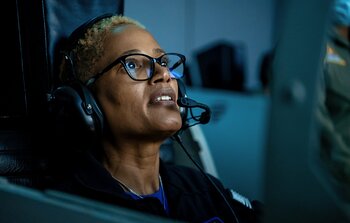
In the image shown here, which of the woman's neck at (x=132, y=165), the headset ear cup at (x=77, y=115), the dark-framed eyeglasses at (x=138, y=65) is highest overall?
the dark-framed eyeglasses at (x=138, y=65)

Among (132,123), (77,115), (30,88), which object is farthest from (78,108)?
(30,88)

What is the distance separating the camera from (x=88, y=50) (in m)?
1.12

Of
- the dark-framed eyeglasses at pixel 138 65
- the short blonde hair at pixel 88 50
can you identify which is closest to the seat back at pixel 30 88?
the short blonde hair at pixel 88 50

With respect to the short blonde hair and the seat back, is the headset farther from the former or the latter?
the seat back

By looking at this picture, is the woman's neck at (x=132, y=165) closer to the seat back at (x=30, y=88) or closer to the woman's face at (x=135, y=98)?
the woman's face at (x=135, y=98)

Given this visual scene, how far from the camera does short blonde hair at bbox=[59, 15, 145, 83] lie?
3.63 ft

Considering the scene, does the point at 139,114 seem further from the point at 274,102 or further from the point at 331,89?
the point at 274,102

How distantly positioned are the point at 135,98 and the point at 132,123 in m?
0.06

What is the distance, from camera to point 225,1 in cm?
460

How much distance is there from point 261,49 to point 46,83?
13.7 ft

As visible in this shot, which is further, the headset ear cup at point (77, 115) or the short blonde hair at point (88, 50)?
the short blonde hair at point (88, 50)

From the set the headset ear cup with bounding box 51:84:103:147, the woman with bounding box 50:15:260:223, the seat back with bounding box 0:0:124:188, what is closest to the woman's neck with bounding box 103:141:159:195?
the woman with bounding box 50:15:260:223

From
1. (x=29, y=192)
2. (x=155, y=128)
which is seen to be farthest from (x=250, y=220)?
(x=29, y=192)

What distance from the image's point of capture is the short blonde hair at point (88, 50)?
111 cm
